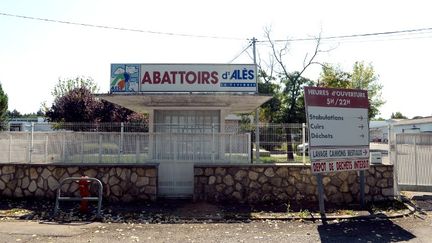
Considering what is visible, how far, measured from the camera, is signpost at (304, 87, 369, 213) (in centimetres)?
969

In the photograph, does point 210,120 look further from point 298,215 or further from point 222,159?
point 298,215

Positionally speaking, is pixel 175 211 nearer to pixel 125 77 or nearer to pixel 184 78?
pixel 184 78

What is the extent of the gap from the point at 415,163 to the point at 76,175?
10.3 metres

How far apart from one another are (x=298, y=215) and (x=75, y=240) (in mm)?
5274

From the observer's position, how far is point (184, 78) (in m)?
13.6

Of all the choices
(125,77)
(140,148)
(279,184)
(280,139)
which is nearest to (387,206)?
(279,184)

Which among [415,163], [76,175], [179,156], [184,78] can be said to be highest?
[184,78]

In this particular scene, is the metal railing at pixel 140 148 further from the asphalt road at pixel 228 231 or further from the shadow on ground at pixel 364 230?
the shadow on ground at pixel 364 230

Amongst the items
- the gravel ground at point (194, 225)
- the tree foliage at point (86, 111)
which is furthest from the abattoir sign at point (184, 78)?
the tree foliage at point (86, 111)

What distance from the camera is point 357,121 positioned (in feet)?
34.3

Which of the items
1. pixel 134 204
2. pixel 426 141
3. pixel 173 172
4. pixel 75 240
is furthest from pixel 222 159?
pixel 426 141

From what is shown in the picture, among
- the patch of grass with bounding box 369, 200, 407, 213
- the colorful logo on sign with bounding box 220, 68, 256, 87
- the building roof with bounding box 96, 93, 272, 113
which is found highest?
the colorful logo on sign with bounding box 220, 68, 256, 87

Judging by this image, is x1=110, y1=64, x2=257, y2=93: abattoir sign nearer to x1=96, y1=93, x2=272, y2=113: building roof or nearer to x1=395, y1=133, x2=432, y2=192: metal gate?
x1=96, y1=93, x2=272, y2=113: building roof

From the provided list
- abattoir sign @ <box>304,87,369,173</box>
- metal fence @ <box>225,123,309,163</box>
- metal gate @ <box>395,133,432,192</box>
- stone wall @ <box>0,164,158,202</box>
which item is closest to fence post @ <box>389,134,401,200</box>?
metal gate @ <box>395,133,432,192</box>
